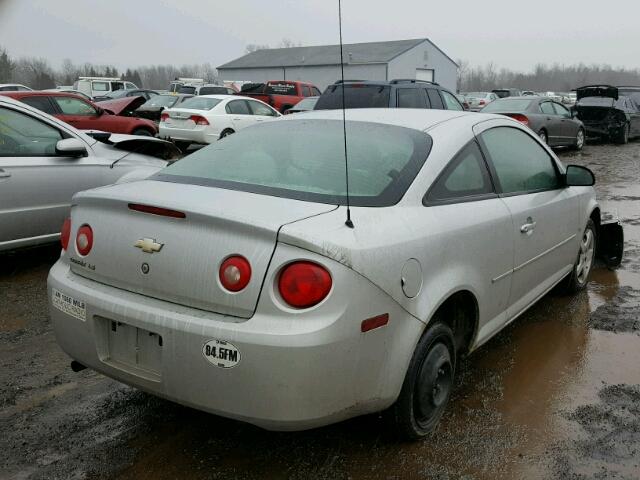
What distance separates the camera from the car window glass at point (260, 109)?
15.1 meters

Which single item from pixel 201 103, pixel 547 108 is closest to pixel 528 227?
pixel 201 103

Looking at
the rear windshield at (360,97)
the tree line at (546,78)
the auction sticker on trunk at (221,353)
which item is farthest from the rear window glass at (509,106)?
the tree line at (546,78)

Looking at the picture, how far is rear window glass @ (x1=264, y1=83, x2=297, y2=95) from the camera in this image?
22109 mm

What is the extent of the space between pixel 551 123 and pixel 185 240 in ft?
46.2

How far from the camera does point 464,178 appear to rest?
3.12m

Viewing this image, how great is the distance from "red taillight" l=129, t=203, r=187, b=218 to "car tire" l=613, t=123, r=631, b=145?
18.3 m

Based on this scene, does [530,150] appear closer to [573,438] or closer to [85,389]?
[573,438]

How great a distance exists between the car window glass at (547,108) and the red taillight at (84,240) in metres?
14.0

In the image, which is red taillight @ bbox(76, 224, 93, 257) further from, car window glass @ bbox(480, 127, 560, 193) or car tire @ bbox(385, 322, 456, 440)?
car window glass @ bbox(480, 127, 560, 193)

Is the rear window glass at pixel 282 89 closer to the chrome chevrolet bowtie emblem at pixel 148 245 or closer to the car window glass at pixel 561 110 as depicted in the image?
the car window glass at pixel 561 110

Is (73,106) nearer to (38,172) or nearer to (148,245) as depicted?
(38,172)

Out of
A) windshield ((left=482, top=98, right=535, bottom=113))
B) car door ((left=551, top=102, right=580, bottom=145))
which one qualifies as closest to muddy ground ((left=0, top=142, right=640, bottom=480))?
windshield ((left=482, top=98, right=535, bottom=113))

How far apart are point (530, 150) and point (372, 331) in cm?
228

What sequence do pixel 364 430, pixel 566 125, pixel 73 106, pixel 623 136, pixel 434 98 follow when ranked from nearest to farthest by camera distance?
pixel 364 430
pixel 73 106
pixel 434 98
pixel 566 125
pixel 623 136
